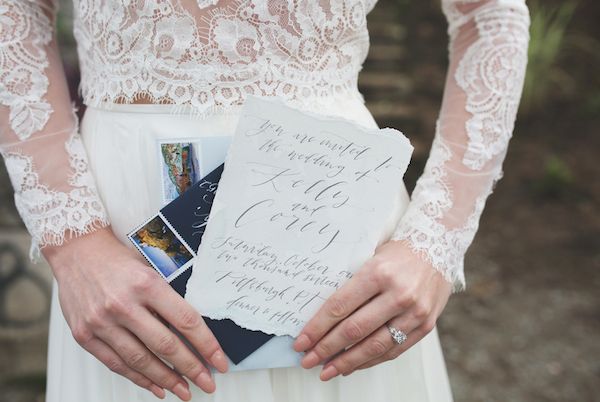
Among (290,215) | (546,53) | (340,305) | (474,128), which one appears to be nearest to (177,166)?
(290,215)

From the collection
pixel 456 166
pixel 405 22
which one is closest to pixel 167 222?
pixel 456 166

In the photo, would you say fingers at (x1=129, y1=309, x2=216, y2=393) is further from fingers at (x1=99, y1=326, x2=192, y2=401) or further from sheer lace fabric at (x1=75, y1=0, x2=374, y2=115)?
sheer lace fabric at (x1=75, y1=0, x2=374, y2=115)

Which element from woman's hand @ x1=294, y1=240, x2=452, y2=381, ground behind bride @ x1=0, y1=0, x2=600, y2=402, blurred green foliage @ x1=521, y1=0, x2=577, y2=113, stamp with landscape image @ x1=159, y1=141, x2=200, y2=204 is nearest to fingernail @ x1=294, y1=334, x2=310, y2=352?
woman's hand @ x1=294, y1=240, x2=452, y2=381

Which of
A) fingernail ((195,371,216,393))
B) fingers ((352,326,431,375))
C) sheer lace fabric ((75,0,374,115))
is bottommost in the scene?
fingers ((352,326,431,375))

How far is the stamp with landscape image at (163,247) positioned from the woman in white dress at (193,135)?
3cm

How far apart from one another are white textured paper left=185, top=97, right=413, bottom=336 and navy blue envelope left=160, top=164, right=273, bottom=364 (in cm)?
1

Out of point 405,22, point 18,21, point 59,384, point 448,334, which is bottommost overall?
point 448,334

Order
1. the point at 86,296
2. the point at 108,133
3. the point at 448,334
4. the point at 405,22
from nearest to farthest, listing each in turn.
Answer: the point at 86,296 < the point at 108,133 < the point at 448,334 < the point at 405,22

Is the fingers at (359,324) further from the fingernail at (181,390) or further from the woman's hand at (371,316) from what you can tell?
the fingernail at (181,390)

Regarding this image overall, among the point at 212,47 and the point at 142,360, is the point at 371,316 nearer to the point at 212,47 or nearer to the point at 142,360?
the point at 142,360

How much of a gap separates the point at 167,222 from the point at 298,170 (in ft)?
0.56

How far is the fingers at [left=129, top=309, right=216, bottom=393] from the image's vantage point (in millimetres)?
680

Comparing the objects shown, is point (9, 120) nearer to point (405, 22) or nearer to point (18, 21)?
point (18, 21)

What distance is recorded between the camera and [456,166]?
85 cm
